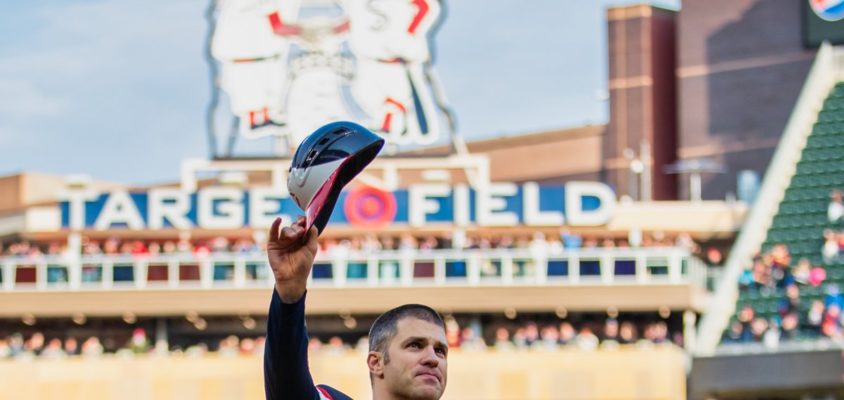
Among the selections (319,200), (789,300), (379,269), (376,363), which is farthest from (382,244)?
(319,200)

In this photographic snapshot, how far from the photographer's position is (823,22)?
4441cm

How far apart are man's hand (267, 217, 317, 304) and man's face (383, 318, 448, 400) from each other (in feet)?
1.80

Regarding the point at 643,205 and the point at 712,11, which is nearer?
the point at 643,205

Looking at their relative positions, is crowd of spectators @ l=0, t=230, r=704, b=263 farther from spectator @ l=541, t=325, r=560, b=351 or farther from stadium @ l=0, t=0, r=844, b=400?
spectator @ l=541, t=325, r=560, b=351

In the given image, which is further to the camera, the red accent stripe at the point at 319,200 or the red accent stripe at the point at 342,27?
the red accent stripe at the point at 342,27

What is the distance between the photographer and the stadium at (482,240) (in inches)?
1220

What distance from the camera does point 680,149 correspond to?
152 ft

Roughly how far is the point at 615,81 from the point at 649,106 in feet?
3.31

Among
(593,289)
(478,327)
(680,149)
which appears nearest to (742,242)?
(593,289)

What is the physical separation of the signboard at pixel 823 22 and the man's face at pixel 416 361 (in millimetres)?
39966

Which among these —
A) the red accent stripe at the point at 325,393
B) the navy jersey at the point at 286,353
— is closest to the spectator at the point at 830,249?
the red accent stripe at the point at 325,393

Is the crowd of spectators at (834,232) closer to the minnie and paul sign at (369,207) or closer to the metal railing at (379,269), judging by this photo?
the metal railing at (379,269)

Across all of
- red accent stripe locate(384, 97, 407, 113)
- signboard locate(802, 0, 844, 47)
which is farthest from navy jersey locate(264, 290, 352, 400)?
signboard locate(802, 0, 844, 47)

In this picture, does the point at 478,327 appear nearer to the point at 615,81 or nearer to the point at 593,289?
the point at 593,289
